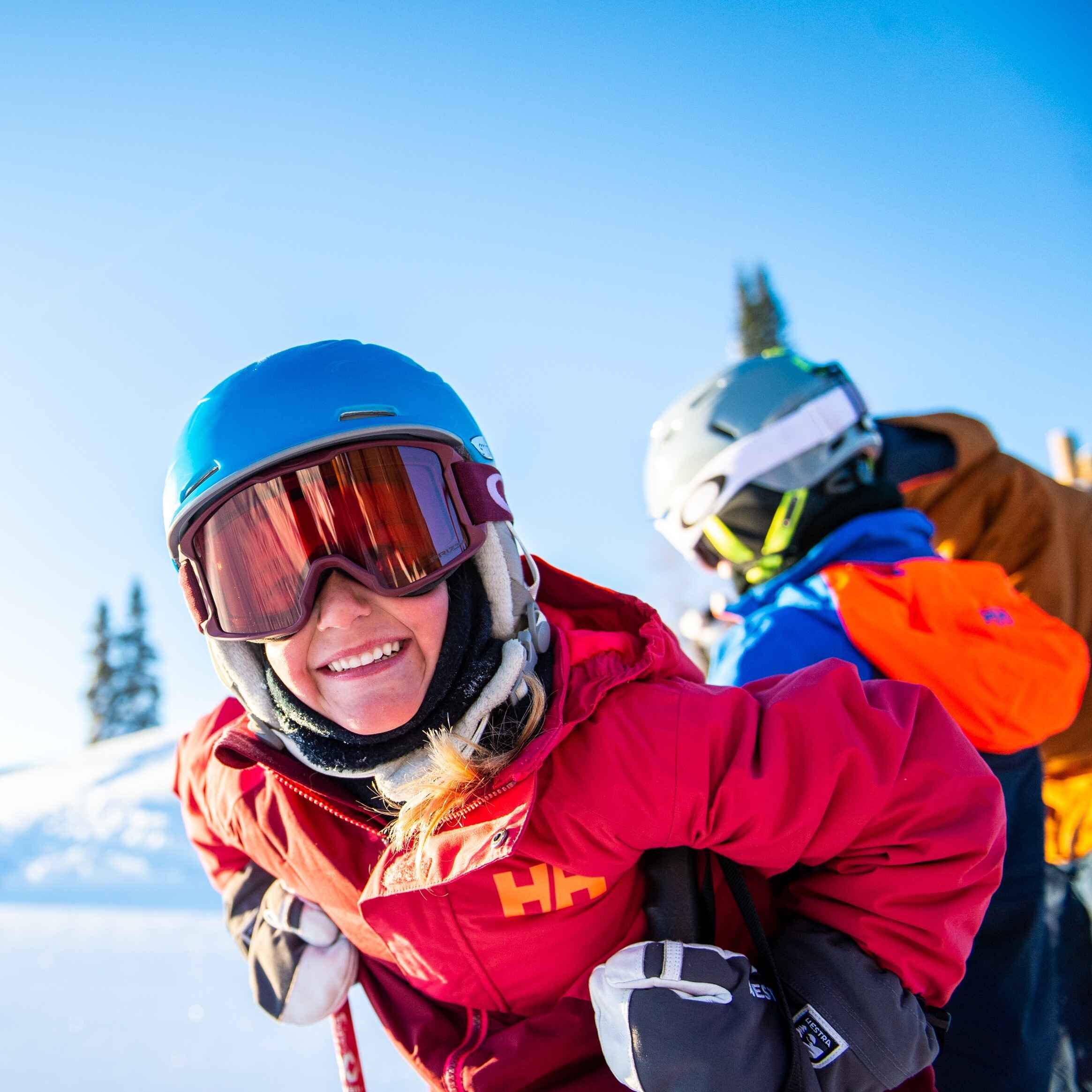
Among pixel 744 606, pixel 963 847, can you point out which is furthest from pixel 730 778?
pixel 744 606

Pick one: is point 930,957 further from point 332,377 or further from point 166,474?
point 166,474

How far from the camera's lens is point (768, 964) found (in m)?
1.82

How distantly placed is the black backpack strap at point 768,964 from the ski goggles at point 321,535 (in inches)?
40.1

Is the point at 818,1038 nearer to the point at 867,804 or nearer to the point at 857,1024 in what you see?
the point at 857,1024

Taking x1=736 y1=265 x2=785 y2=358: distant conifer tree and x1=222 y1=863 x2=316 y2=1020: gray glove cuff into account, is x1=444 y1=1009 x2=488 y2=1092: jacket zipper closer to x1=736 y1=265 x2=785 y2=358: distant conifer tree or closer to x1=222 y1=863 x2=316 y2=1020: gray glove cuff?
x1=222 y1=863 x2=316 y2=1020: gray glove cuff

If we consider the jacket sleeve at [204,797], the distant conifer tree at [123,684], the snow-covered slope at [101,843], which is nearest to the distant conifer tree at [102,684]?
the distant conifer tree at [123,684]

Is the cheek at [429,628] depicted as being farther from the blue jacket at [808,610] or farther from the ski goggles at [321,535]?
the blue jacket at [808,610]

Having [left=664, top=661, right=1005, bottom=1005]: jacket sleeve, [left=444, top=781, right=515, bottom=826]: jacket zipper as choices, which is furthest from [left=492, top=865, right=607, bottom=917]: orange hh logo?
[left=664, top=661, right=1005, bottom=1005]: jacket sleeve

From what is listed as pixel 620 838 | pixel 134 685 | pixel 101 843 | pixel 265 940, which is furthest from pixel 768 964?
pixel 134 685

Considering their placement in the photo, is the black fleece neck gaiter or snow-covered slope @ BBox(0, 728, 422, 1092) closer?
the black fleece neck gaiter

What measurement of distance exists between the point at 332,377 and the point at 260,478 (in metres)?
0.32

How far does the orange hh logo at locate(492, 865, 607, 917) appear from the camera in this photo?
190 cm

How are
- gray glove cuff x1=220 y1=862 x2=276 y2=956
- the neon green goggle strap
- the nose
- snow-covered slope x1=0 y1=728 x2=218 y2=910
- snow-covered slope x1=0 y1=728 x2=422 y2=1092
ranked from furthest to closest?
snow-covered slope x1=0 y1=728 x2=218 y2=910, the neon green goggle strap, snow-covered slope x1=0 y1=728 x2=422 y2=1092, gray glove cuff x1=220 y1=862 x2=276 y2=956, the nose

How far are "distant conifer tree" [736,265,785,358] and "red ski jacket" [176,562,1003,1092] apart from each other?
107ft
